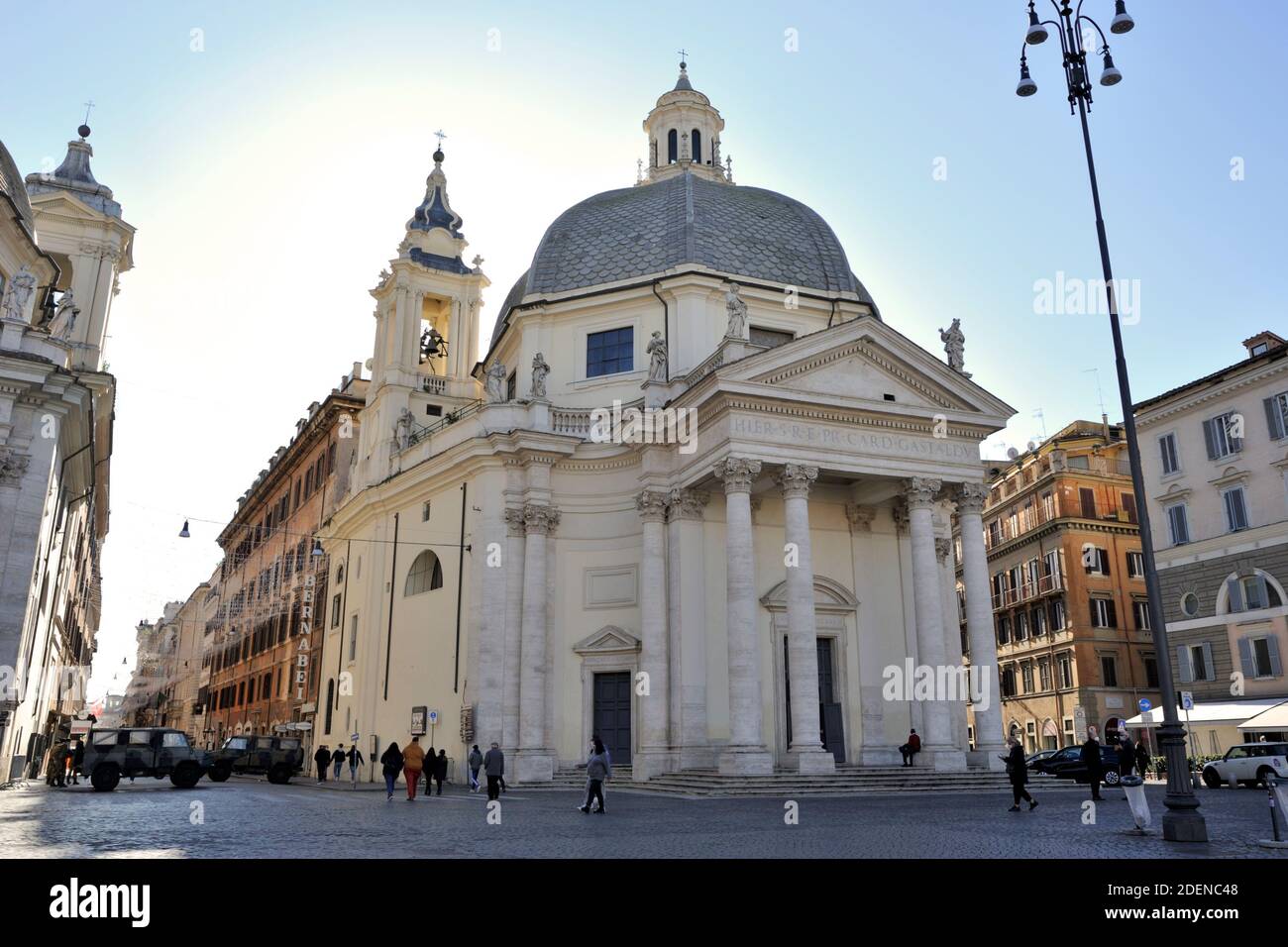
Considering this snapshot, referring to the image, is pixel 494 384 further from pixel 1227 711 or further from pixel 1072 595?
pixel 1072 595

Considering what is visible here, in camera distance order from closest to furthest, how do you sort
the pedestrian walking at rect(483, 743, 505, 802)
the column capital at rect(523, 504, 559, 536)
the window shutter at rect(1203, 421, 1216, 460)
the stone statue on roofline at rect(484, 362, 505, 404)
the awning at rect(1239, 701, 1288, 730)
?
the pedestrian walking at rect(483, 743, 505, 802)
the column capital at rect(523, 504, 559, 536)
the awning at rect(1239, 701, 1288, 730)
the stone statue on roofline at rect(484, 362, 505, 404)
the window shutter at rect(1203, 421, 1216, 460)

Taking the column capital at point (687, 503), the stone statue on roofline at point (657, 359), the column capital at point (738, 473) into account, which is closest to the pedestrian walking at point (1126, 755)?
the column capital at point (738, 473)

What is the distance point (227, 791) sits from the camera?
23.3m

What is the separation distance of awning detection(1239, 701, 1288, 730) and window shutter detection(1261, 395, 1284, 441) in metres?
8.51

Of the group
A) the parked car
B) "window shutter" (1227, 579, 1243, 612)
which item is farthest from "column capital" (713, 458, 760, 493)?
"window shutter" (1227, 579, 1243, 612)

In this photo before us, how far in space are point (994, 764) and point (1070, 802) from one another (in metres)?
5.48

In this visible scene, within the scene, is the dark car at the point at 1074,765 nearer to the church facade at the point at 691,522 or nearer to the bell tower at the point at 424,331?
the church facade at the point at 691,522

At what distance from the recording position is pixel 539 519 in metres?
27.1

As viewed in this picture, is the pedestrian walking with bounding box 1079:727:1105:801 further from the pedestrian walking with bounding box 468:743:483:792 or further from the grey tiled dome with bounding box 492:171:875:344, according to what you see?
the grey tiled dome with bounding box 492:171:875:344

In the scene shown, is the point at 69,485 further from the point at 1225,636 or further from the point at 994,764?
the point at 1225,636

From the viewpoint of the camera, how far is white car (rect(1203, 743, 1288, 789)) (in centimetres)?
2498

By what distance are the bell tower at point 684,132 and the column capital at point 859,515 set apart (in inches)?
630

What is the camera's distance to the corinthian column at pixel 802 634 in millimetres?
21641
